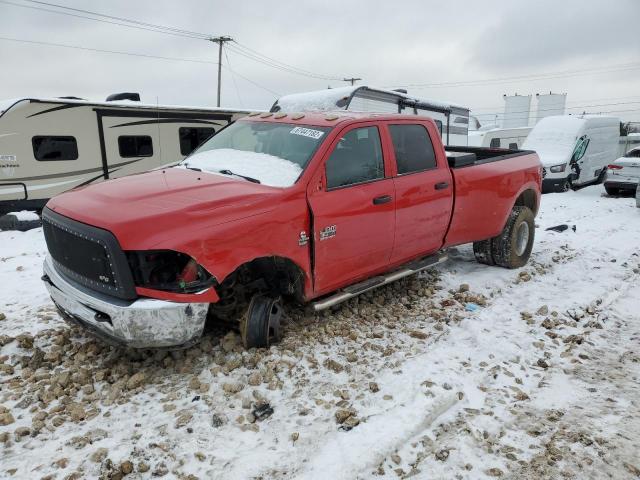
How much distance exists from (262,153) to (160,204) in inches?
52.2

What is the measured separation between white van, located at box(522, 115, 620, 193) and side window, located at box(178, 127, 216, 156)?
33.4 feet

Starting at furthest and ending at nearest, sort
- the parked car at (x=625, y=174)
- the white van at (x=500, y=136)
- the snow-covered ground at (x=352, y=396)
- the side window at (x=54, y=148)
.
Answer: the white van at (x=500, y=136)
the parked car at (x=625, y=174)
the side window at (x=54, y=148)
the snow-covered ground at (x=352, y=396)

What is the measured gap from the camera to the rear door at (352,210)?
3891 mm

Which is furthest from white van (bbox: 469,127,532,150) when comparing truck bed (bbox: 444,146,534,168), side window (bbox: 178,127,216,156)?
truck bed (bbox: 444,146,534,168)

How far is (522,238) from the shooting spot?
21.3ft

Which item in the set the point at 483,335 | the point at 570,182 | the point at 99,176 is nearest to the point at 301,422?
the point at 483,335

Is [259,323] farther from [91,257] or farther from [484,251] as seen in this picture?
[484,251]

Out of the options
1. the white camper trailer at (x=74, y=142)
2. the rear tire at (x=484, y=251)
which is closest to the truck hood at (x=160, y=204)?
the rear tire at (x=484, y=251)

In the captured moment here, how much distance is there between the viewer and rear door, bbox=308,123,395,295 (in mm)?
3891

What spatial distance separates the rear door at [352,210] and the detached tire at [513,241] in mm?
2319

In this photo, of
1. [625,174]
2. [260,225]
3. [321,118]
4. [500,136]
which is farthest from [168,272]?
[500,136]

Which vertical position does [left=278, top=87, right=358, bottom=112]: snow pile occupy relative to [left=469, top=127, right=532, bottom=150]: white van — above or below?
above

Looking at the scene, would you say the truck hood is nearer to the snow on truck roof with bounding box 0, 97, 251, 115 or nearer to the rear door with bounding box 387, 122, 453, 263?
the rear door with bounding box 387, 122, 453, 263

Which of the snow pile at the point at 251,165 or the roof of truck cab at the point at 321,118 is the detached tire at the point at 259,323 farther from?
the roof of truck cab at the point at 321,118
